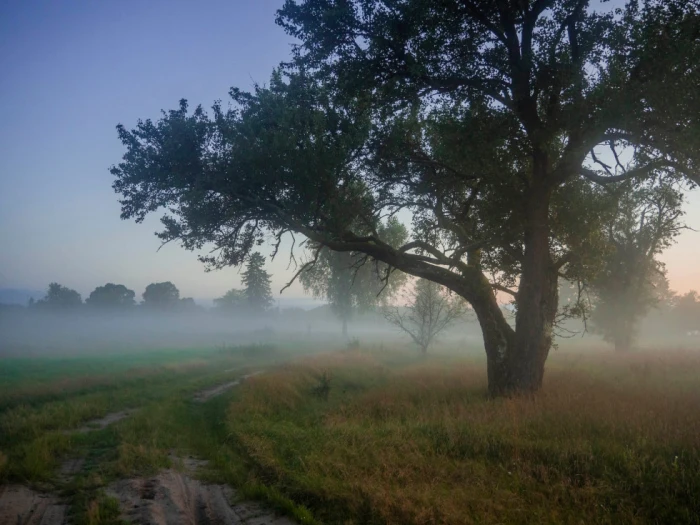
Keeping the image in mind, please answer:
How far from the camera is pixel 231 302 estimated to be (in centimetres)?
11125

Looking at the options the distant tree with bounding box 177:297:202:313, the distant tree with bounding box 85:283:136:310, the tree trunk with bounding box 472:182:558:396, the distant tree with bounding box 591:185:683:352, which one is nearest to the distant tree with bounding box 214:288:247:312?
the distant tree with bounding box 177:297:202:313

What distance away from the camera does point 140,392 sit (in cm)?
1661

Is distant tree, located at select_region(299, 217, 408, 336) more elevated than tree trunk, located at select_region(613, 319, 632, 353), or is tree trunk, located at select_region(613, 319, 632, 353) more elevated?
distant tree, located at select_region(299, 217, 408, 336)

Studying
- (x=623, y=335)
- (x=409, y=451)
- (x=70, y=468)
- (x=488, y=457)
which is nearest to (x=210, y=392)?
(x=70, y=468)

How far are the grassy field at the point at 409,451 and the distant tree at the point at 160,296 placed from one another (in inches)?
3942

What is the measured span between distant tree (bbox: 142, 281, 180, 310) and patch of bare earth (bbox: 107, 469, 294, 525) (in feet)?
362

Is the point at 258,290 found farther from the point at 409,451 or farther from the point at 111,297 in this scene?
the point at 409,451

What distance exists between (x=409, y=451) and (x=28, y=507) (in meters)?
6.10

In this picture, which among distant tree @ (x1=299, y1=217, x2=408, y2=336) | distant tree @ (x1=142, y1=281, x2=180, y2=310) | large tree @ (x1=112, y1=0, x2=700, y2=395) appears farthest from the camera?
distant tree @ (x1=142, y1=281, x2=180, y2=310)

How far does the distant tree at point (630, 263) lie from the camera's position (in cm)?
1509

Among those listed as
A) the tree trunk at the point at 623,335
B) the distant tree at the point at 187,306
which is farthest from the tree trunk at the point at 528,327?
the distant tree at the point at 187,306

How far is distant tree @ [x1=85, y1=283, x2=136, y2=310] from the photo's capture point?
97938 millimetres

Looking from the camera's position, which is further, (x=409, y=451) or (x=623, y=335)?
(x=623, y=335)

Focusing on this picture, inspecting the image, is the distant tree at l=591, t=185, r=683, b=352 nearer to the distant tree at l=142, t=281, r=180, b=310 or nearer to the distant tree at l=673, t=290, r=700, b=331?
the distant tree at l=673, t=290, r=700, b=331
